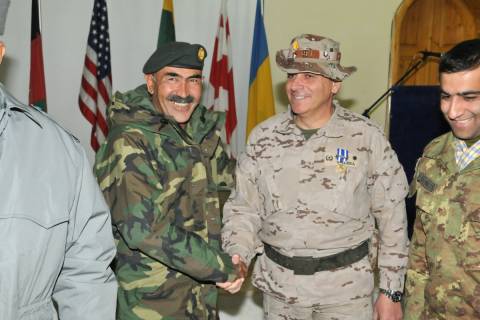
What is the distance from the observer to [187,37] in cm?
440

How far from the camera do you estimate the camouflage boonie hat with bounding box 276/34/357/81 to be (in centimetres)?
224

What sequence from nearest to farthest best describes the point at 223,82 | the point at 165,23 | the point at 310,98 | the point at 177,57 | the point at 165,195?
the point at 165,195, the point at 177,57, the point at 310,98, the point at 165,23, the point at 223,82

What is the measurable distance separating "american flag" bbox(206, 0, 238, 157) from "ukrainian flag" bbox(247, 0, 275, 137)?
0.18 metres

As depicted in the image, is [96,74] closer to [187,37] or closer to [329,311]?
[187,37]

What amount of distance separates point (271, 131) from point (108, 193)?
0.78 m

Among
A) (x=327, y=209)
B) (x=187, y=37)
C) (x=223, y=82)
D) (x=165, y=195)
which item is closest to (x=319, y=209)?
(x=327, y=209)

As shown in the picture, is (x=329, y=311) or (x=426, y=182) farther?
(x=329, y=311)

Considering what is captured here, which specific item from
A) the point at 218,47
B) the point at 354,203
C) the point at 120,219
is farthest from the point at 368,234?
the point at 218,47

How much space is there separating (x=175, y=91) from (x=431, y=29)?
4.21 m

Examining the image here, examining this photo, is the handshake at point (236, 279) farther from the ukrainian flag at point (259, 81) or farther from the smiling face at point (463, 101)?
the ukrainian flag at point (259, 81)

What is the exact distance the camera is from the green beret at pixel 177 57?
2078 mm

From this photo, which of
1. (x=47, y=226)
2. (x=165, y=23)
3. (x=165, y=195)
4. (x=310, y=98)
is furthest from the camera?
(x=165, y=23)

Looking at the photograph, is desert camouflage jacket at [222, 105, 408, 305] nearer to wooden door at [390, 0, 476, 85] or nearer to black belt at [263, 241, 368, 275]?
black belt at [263, 241, 368, 275]

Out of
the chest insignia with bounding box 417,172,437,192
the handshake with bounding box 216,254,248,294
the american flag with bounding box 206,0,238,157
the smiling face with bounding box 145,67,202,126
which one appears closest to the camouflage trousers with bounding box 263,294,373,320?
the handshake with bounding box 216,254,248,294
